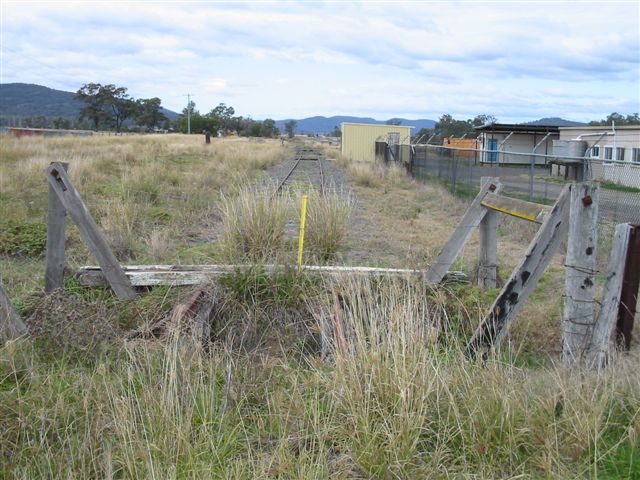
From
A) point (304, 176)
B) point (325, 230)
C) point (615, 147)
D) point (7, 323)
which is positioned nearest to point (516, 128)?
point (615, 147)

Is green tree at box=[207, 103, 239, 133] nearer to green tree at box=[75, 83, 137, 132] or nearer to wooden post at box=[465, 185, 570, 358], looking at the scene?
green tree at box=[75, 83, 137, 132]

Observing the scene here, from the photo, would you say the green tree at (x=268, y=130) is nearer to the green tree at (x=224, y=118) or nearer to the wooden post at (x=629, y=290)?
the green tree at (x=224, y=118)

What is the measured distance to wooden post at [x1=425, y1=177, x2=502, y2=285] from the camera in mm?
6676

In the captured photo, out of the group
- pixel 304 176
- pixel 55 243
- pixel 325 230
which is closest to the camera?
pixel 55 243

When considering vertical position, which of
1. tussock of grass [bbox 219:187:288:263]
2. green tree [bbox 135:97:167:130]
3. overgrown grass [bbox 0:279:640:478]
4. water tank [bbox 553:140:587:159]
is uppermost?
green tree [bbox 135:97:167:130]

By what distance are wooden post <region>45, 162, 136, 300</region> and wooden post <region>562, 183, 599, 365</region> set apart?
3.99m

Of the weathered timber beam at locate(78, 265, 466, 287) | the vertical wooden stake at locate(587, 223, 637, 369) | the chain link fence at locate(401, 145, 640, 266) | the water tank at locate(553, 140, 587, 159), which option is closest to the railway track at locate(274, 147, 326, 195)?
the weathered timber beam at locate(78, 265, 466, 287)

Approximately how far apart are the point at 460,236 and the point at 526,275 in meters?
1.51

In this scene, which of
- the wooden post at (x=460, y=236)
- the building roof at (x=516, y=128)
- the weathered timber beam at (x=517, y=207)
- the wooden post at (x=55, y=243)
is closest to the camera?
the weathered timber beam at (x=517, y=207)

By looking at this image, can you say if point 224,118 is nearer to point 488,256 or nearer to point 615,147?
point 615,147

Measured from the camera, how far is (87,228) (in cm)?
643

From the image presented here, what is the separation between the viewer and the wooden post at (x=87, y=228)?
6.37 m

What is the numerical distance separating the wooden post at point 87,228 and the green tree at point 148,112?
126 metres

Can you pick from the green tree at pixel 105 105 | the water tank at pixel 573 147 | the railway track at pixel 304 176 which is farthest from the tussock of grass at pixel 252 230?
the green tree at pixel 105 105
